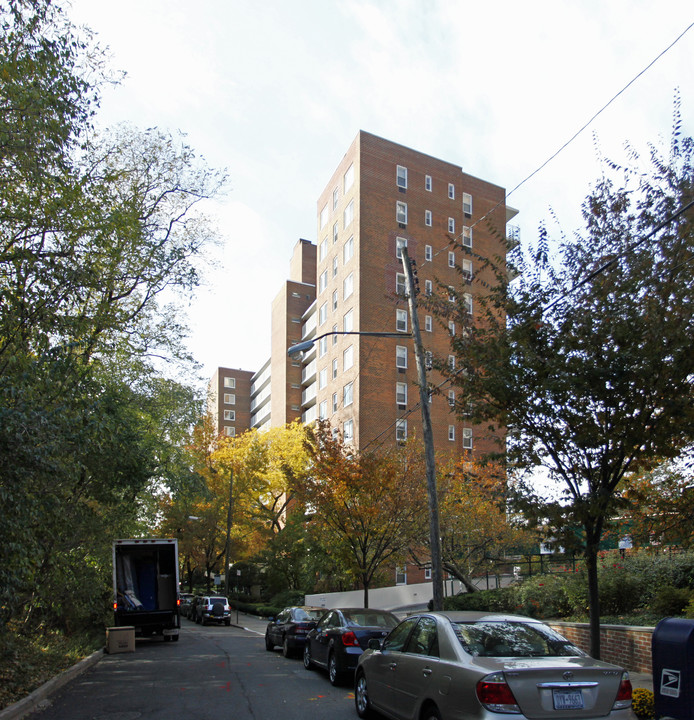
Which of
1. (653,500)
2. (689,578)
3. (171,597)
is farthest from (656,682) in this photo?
(171,597)

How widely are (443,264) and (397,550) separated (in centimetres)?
2877

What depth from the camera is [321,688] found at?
13.1 metres

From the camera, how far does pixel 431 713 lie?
7.29 metres

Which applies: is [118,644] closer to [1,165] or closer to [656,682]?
[1,165]

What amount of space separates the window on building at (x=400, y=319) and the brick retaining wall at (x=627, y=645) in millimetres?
35303

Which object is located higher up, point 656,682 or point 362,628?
point 656,682

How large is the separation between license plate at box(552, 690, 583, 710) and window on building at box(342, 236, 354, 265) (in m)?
44.3

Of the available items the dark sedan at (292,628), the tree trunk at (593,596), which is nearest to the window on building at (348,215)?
the dark sedan at (292,628)

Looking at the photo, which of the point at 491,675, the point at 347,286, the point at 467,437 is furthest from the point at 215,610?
the point at 491,675

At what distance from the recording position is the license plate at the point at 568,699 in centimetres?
621

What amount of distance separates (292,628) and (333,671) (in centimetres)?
570

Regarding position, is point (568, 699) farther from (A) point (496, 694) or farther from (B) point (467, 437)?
(B) point (467, 437)

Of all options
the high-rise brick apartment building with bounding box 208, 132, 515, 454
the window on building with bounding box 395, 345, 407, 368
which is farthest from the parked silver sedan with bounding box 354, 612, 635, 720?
the window on building with bounding box 395, 345, 407, 368

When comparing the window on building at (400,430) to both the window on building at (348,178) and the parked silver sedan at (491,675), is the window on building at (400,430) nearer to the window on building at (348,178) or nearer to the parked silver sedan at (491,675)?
the window on building at (348,178)
